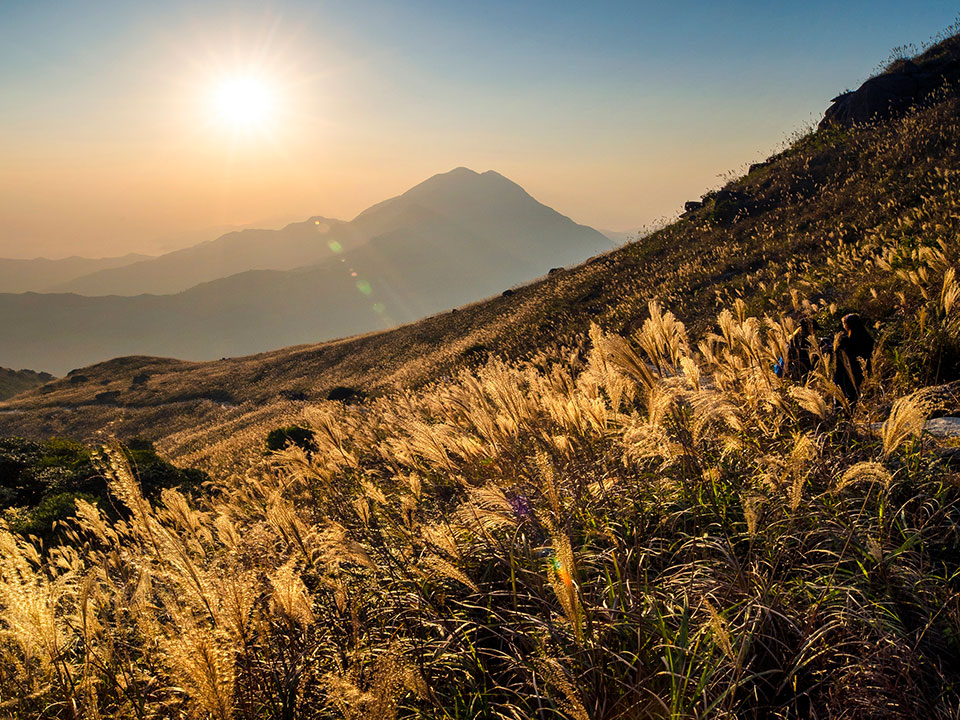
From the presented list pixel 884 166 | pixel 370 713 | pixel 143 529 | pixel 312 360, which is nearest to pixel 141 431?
pixel 312 360

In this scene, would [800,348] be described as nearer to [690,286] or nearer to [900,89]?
[690,286]

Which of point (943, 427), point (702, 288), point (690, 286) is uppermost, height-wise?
point (690, 286)

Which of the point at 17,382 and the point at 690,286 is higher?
the point at 17,382

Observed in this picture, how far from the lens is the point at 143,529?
3223 millimetres

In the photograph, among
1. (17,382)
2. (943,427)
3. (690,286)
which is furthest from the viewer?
(17,382)

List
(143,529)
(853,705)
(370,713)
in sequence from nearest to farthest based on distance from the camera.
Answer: (370,713) < (853,705) < (143,529)

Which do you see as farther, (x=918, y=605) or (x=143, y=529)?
(x=143, y=529)

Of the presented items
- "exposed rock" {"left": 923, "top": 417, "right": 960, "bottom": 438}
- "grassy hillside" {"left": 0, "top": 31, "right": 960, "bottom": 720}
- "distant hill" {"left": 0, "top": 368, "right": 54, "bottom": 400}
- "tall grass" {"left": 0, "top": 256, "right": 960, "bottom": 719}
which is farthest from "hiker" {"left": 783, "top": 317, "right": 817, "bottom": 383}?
"distant hill" {"left": 0, "top": 368, "right": 54, "bottom": 400}

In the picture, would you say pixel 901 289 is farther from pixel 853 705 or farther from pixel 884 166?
pixel 884 166

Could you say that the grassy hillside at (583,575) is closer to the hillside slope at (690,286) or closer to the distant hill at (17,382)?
the hillside slope at (690,286)

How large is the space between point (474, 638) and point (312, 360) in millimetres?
47327

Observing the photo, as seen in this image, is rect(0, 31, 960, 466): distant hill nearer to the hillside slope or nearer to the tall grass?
the hillside slope

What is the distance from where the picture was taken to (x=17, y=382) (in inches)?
2864

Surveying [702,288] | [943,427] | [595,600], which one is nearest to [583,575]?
[595,600]
